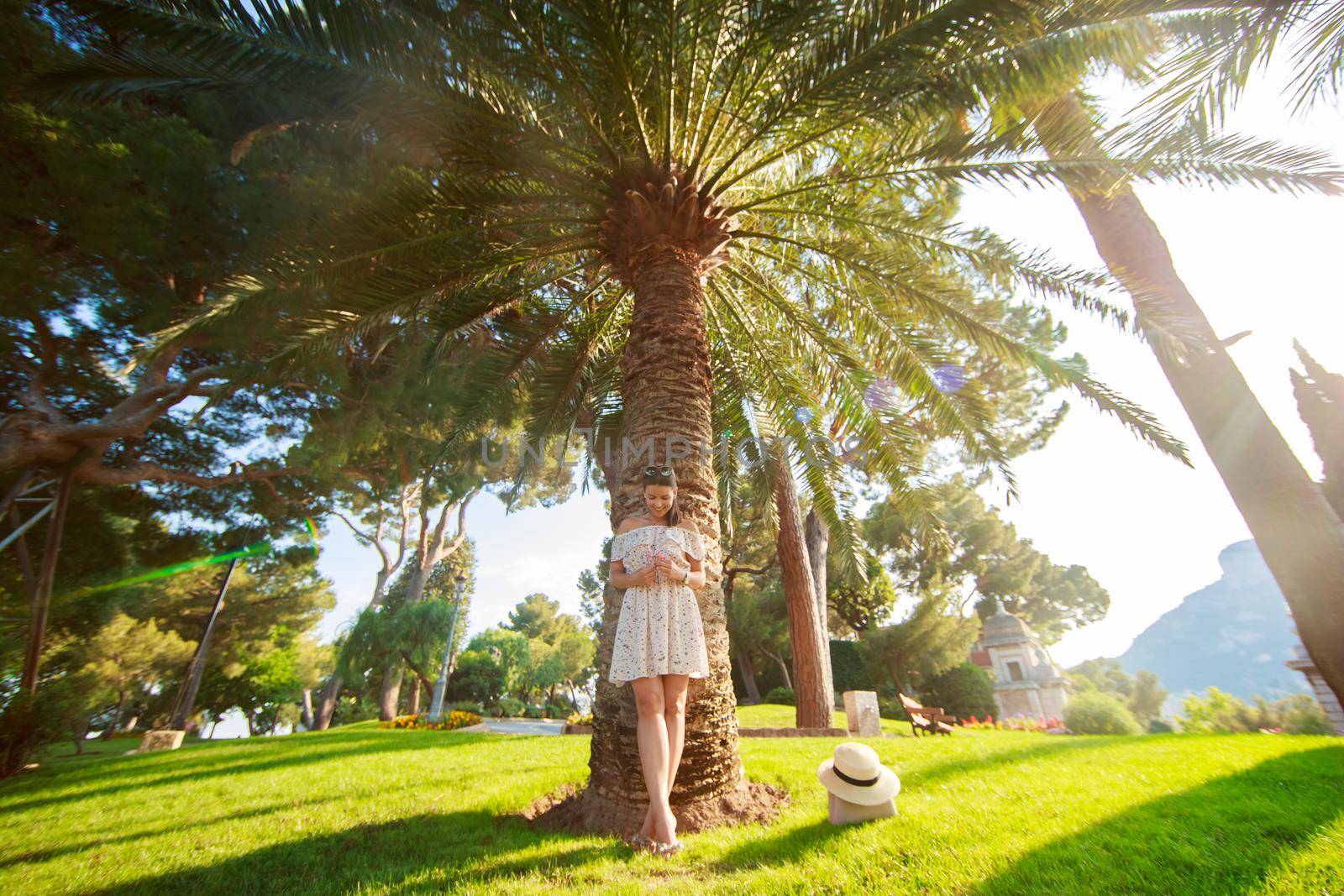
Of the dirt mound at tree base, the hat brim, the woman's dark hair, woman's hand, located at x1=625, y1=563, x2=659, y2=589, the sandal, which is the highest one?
the woman's dark hair

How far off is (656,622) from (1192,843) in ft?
8.69

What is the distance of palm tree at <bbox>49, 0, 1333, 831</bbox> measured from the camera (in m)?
4.26

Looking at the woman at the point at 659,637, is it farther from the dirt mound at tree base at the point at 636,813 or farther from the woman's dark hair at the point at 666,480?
the dirt mound at tree base at the point at 636,813

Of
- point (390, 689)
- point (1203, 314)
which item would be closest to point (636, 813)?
point (1203, 314)

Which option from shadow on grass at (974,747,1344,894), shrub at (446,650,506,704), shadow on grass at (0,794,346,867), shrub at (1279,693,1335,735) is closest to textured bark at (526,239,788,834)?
shadow on grass at (974,747,1344,894)

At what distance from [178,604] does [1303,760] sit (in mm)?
26180

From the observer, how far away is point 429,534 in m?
24.9

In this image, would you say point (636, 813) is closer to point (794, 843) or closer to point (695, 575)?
point (794, 843)

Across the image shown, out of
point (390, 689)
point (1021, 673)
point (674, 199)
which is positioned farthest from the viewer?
point (1021, 673)

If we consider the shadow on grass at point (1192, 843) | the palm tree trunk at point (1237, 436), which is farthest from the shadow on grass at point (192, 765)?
the palm tree trunk at point (1237, 436)

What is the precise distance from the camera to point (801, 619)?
952 cm

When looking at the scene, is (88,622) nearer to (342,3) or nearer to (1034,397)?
(342,3)

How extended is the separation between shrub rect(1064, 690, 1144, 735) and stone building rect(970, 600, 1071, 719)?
916 cm

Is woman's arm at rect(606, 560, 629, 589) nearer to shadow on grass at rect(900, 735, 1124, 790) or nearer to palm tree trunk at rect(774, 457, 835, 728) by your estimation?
shadow on grass at rect(900, 735, 1124, 790)
